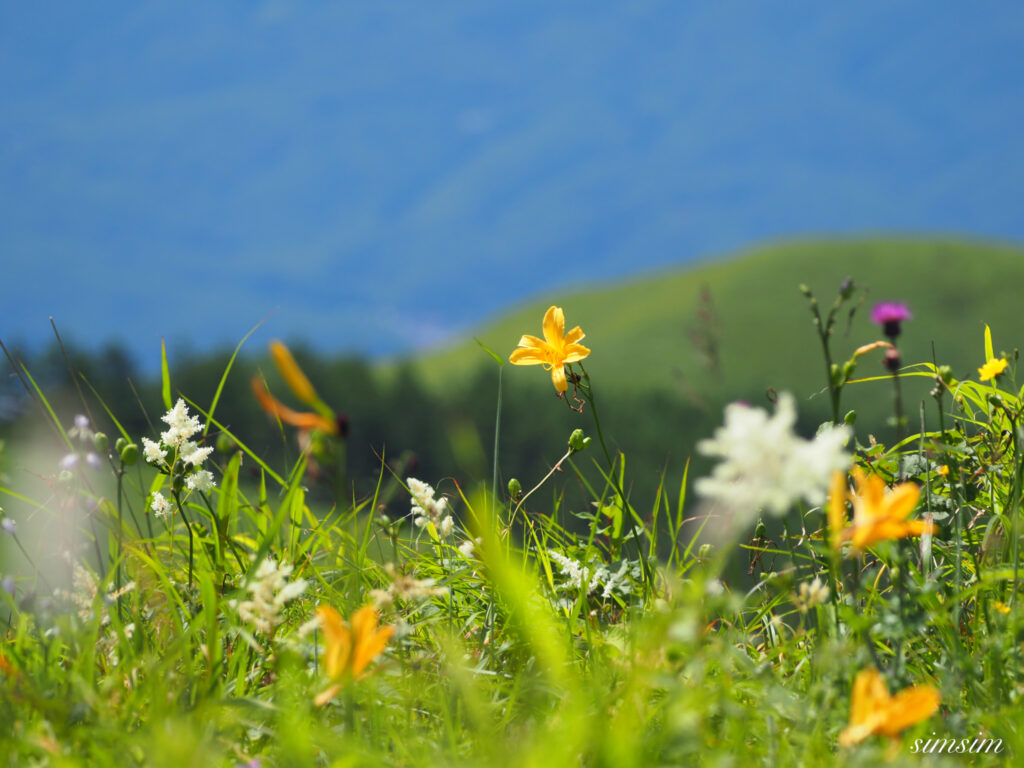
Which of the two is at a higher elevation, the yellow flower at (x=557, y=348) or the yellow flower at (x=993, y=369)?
the yellow flower at (x=557, y=348)

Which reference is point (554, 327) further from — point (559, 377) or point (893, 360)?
point (893, 360)

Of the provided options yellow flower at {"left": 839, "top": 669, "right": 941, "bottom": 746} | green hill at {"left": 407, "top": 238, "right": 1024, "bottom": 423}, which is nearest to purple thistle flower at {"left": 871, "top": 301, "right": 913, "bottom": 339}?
yellow flower at {"left": 839, "top": 669, "right": 941, "bottom": 746}

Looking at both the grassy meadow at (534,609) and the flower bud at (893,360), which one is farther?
the flower bud at (893,360)

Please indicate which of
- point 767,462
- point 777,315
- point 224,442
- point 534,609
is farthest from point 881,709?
point 777,315

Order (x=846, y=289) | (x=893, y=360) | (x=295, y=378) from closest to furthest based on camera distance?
(x=295, y=378), (x=846, y=289), (x=893, y=360)

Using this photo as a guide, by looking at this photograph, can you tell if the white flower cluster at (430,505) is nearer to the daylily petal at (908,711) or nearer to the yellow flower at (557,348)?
the yellow flower at (557,348)

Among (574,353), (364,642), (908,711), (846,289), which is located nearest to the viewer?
(908,711)

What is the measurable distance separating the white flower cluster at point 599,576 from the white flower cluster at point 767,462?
3.24ft

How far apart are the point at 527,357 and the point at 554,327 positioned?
12cm

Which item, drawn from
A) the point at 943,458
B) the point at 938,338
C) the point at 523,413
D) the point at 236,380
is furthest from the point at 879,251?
the point at 943,458

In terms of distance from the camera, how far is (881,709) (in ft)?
3.76

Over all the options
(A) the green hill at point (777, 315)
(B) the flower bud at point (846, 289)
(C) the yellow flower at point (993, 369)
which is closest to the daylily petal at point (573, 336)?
(B) the flower bud at point (846, 289)

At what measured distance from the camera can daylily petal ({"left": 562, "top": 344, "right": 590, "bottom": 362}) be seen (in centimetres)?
188

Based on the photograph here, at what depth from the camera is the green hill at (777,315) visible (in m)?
36.9
